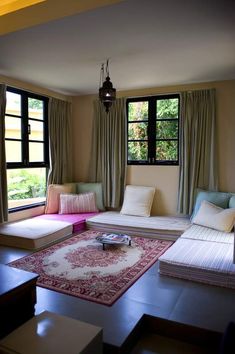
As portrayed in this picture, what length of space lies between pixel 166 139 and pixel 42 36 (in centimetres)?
278

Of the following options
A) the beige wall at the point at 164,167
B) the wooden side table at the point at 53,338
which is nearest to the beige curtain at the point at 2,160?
the beige wall at the point at 164,167

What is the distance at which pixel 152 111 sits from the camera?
197 inches

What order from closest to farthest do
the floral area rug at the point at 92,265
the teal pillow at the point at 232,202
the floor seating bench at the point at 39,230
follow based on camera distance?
the floral area rug at the point at 92,265, the floor seating bench at the point at 39,230, the teal pillow at the point at 232,202

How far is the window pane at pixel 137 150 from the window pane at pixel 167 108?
0.58 meters

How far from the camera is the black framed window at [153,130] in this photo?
4895mm

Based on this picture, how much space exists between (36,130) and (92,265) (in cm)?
282

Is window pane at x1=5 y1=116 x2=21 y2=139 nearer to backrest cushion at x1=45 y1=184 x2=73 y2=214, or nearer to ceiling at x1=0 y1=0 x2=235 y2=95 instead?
ceiling at x1=0 y1=0 x2=235 y2=95

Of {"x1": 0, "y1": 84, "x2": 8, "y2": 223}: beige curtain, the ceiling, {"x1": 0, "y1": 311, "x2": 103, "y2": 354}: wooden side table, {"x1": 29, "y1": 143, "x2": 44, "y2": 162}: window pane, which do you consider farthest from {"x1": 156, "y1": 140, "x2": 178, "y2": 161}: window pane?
{"x1": 0, "y1": 311, "x2": 103, "y2": 354}: wooden side table

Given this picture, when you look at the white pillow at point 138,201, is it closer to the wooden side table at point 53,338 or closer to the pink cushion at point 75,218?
the pink cushion at point 75,218

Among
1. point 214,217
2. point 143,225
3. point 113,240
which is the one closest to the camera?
point 113,240

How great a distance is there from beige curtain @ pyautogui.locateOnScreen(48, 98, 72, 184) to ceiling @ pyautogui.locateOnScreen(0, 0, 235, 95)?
730 mm

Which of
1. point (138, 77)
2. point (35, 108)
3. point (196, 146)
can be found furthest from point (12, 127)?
point (196, 146)

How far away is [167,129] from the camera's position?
4.93 m

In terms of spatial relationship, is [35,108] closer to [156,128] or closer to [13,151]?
[13,151]
